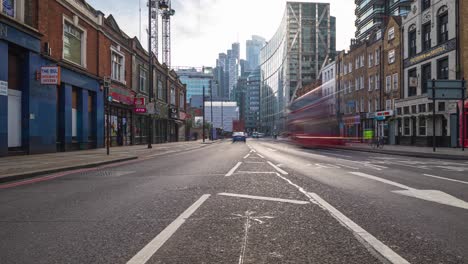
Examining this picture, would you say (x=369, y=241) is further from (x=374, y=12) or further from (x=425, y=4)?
(x=374, y=12)

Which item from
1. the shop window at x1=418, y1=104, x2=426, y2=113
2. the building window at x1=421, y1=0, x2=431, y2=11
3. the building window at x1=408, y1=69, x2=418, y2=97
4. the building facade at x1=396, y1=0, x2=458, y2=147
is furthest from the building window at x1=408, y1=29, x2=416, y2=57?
the shop window at x1=418, y1=104, x2=426, y2=113

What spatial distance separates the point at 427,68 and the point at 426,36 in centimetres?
321

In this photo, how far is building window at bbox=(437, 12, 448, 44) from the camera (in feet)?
101

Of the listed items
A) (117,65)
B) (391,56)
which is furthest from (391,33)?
(117,65)

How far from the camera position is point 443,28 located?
3120 cm

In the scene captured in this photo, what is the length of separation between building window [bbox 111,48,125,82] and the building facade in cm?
2827

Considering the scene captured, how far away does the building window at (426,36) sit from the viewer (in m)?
33.2

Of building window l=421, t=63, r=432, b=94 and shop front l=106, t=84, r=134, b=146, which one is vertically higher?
building window l=421, t=63, r=432, b=94

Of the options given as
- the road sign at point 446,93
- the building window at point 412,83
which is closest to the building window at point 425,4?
the building window at point 412,83

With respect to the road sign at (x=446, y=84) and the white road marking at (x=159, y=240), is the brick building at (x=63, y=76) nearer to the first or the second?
the white road marking at (x=159, y=240)

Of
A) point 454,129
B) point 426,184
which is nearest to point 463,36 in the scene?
point 454,129

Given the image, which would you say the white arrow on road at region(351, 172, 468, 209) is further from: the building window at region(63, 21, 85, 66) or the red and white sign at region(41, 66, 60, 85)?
the building window at region(63, 21, 85, 66)

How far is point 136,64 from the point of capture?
36344 mm

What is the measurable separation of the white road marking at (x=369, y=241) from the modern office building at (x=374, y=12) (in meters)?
66.7
